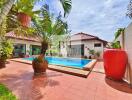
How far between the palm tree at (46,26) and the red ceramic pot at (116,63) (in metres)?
4.00

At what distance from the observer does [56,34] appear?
9.84 meters

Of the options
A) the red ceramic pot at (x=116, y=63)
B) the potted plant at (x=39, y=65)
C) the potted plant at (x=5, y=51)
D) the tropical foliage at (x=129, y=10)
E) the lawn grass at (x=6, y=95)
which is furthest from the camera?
the potted plant at (x=5, y=51)

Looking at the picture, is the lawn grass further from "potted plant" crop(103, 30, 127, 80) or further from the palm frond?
"potted plant" crop(103, 30, 127, 80)

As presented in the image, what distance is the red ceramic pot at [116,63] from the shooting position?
7.72 metres

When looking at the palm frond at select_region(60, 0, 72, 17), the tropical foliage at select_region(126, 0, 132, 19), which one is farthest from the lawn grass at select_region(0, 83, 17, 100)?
the tropical foliage at select_region(126, 0, 132, 19)

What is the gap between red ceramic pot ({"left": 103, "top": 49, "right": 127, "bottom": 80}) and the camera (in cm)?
772

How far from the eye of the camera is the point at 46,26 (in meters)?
9.20

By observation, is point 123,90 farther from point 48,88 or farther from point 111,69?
point 48,88

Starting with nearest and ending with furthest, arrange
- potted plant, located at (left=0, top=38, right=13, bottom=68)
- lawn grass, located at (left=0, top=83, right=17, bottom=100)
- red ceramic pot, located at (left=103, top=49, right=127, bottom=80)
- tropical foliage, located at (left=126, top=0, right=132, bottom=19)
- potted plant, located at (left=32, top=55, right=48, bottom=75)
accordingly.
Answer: lawn grass, located at (left=0, top=83, right=17, bottom=100), tropical foliage, located at (left=126, top=0, right=132, bottom=19), red ceramic pot, located at (left=103, top=49, right=127, bottom=80), potted plant, located at (left=32, top=55, right=48, bottom=75), potted plant, located at (left=0, top=38, right=13, bottom=68)

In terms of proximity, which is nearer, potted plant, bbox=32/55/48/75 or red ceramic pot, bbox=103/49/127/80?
red ceramic pot, bbox=103/49/127/80

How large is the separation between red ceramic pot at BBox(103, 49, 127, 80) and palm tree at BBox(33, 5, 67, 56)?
4002mm

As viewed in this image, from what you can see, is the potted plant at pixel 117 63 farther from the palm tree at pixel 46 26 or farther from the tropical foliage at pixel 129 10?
the palm tree at pixel 46 26

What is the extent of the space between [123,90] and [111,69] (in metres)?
2.02

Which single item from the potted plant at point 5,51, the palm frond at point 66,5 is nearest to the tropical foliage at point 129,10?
the palm frond at point 66,5
